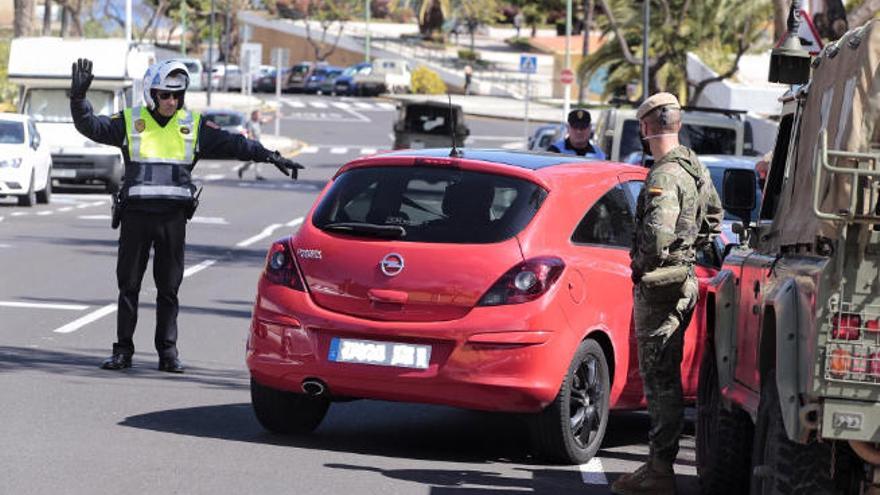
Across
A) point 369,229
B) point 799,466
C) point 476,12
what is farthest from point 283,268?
point 476,12

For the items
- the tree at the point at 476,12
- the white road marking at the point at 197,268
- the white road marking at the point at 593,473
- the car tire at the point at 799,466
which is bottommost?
the white road marking at the point at 197,268

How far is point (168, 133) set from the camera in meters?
12.8

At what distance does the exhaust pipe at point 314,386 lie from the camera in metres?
9.88

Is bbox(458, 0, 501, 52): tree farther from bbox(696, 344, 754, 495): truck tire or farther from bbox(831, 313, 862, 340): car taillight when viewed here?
bbox(831, 313, 862, 340): car taillight

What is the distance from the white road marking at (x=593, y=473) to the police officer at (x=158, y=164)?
12.1ft

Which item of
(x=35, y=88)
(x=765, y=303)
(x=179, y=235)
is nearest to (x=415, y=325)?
(x=765, y=303)

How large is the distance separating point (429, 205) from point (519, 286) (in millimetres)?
754

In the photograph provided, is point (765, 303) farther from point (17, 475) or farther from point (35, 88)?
point (35, 88)

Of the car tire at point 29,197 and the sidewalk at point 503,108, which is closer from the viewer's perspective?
the car tire at point 29,197

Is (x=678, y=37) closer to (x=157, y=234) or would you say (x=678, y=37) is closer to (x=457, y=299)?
(x=157, y=234)

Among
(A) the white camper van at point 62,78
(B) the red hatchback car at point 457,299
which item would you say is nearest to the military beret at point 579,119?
(B) the red hatchback car at point 457,299

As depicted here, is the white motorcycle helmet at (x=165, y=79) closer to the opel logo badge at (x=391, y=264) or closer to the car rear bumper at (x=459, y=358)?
the car rear bumper at (x=459, y=358)

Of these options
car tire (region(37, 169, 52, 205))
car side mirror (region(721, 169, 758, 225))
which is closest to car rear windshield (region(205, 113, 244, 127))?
car tire (region(37, 169, 52, 205))

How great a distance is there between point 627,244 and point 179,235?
3.52 metres
